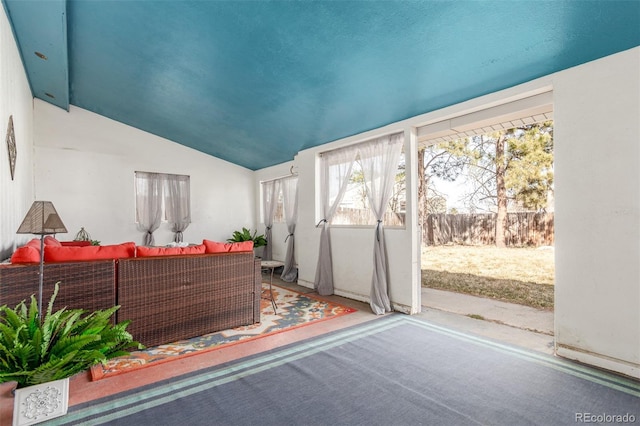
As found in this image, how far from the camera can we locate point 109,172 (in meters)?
6.07

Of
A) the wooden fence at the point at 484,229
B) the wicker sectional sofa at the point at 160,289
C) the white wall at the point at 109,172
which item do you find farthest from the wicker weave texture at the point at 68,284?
the wooden fence at the point at 484,229

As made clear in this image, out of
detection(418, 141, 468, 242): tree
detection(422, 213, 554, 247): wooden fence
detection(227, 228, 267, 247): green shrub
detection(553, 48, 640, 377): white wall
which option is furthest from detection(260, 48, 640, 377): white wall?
detection(422, 213, 554, 247): wooden fence

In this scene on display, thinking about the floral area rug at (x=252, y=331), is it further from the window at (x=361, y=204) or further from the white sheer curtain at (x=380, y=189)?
the window at (x=361, y=204)

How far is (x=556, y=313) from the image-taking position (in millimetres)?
2662

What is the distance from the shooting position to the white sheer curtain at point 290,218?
609cm

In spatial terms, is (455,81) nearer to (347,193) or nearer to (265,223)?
(347,193)

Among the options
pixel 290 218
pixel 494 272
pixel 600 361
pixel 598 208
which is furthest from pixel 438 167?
pixel 600 361

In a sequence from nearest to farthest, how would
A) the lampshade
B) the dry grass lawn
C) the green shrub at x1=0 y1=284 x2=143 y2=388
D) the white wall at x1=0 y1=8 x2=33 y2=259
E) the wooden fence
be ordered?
the green shrub at x1=0 y1=284 x2=143 y2=388 < the lampshade < the white wall at x1=0 y1=8 x2=33 y2=259 < the dry grass lawn < the wooden fence

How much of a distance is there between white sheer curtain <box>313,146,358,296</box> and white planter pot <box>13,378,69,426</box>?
131 inches

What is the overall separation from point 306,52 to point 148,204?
16.2 ft

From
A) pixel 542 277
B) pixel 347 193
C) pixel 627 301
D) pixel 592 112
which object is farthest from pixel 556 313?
pixel 542 277

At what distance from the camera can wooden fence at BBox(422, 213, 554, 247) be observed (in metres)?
7.67

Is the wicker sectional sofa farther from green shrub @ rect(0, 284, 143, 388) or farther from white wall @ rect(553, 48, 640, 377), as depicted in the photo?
white wall @ rect(553, 48, 640, 377)

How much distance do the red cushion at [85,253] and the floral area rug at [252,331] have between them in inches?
33.8
